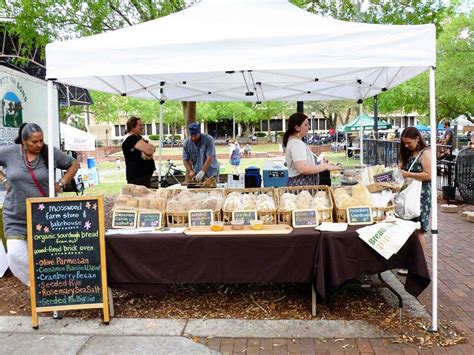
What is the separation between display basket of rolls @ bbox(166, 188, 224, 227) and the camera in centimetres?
400

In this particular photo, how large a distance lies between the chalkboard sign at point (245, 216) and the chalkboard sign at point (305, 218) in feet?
1.20

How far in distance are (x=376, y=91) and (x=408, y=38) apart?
11.5 ft

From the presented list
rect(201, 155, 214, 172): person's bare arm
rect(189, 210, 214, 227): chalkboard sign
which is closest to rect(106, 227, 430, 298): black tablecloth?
rect(189, 210, 214, 227): chalkboard sign

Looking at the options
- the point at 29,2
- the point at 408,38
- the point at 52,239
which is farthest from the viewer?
the point at 29,2

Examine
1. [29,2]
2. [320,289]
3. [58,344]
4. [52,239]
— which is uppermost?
[29,2]

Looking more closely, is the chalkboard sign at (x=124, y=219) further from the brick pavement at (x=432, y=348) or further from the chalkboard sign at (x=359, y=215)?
the chalkboard sign at (x=359, y=215)

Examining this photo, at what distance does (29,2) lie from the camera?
6648mm

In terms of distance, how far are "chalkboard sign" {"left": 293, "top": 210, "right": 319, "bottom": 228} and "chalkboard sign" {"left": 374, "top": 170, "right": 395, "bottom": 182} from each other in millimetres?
855

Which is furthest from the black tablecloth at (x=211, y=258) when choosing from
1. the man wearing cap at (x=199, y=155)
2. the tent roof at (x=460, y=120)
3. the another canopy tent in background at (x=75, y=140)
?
the tent roof at (x=460, y=120)

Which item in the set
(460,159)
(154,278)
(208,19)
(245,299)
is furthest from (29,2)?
(460,159)

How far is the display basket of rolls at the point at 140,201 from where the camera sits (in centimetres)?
405

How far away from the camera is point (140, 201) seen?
4.15 metres

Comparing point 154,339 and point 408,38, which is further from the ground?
point 408,38

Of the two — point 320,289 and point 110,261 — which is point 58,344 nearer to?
point 110,261
